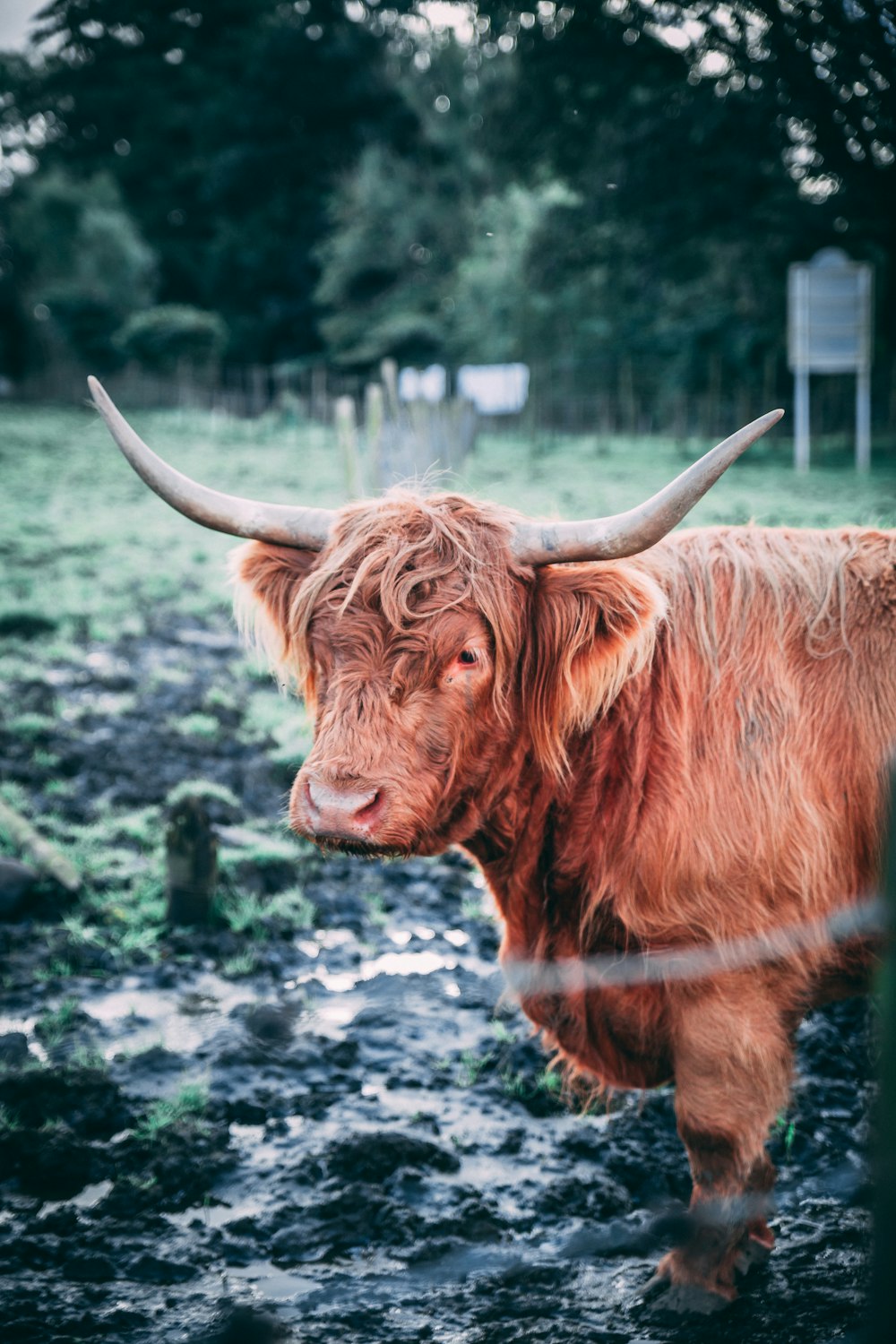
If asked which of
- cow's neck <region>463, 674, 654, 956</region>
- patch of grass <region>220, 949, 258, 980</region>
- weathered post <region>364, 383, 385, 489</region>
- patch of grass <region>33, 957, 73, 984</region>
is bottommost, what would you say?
patch of grass <region>220, 949, 258, 980</region>

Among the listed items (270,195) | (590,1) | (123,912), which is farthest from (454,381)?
(123,912)

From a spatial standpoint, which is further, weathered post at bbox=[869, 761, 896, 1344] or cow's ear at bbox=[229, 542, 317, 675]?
cow's ear at bbox=[229, 542, 317, 675]

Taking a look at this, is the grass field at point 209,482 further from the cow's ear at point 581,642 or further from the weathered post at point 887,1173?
the weathered post at point 887,1173

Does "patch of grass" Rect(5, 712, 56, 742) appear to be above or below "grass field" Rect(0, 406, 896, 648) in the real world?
below

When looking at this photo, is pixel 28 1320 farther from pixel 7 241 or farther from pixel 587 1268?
pixel 7 241

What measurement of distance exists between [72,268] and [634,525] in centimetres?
3458

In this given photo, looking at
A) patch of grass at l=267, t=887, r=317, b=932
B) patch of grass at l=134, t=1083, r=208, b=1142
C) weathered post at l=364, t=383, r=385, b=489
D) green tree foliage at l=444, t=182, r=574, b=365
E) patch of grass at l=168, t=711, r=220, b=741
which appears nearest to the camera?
patch of grass at l=134, t=1083, r=208, b=1142

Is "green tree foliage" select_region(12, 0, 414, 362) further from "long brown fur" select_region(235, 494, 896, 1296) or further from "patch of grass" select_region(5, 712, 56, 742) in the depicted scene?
"long brown fur" select_region(235, 494, 896, 1296)

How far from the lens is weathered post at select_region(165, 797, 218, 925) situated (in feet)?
11.1

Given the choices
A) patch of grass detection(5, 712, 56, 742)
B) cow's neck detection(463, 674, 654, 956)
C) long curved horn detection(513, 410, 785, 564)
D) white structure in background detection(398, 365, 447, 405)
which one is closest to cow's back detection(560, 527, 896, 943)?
cow's neck detection(463, 674, 654, 956)

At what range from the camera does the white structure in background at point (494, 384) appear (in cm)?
2933

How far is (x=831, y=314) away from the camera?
1603cm

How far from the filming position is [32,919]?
3.46 m

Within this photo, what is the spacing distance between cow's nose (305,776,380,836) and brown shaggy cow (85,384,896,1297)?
13mm
